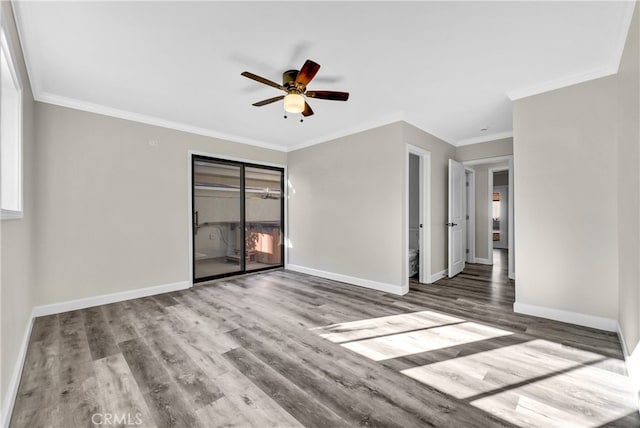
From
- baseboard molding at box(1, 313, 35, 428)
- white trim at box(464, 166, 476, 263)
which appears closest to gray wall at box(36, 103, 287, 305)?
baseboard molding at box(1, 313, 35, 428)

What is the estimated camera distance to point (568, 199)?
278 centimetres

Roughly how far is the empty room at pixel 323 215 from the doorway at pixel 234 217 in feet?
0.19

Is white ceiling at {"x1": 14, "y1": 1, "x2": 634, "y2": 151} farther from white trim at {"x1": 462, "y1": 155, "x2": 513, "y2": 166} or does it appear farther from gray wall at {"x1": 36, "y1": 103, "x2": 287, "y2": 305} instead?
white trim at {"x1": 462, "y1": 155, "x2": 513, "y2": 166}

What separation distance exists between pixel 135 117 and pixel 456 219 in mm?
5365

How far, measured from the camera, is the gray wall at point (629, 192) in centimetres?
181

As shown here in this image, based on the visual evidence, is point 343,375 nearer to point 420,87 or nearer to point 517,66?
point 420,87

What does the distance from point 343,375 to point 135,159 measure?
3.76 metres

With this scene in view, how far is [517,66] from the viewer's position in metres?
2.55

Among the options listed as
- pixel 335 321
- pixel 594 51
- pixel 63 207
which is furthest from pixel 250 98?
pixel 594 51

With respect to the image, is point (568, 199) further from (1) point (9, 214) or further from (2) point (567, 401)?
(1) point (9, 214)

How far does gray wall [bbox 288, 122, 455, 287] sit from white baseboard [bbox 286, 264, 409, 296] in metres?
0.06

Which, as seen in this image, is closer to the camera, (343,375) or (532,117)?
(343,375)

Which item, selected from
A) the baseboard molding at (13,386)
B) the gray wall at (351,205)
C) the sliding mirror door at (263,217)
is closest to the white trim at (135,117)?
the sliding mirror door at (263,217)

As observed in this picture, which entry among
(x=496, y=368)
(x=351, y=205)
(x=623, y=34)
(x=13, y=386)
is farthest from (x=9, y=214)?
(x=623, y=34)
